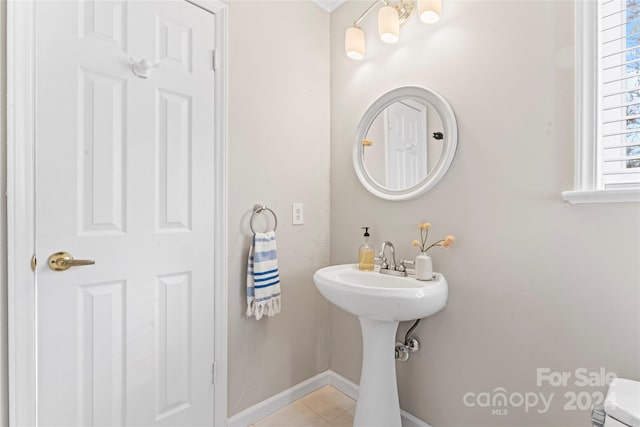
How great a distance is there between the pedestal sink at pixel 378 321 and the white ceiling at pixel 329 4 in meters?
1.64

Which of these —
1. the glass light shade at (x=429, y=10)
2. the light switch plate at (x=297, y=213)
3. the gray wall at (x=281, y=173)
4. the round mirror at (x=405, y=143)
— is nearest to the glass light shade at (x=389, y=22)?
the glass light shade at (x=429, y=10)

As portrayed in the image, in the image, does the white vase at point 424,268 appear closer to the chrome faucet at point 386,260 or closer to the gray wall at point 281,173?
the chrome faucet at point 386,260

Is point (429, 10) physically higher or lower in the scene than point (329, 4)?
lower

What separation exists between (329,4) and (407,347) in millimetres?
2054

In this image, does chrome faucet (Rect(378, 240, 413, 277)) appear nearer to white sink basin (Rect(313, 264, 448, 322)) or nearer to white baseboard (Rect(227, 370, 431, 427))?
white sink basin (Rect(313, 264, 448, 322))

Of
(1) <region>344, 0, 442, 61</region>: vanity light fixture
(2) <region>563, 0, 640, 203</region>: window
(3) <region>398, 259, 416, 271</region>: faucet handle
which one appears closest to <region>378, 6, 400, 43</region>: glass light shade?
(1) <region>344, 0, 442, 61</region>: vanity light fixture

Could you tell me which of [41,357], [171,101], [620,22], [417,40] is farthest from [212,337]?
[620,22]

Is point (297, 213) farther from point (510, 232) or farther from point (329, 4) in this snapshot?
point (329, 4)

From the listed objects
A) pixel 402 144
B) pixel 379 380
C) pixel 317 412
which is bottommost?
pixel 317 412

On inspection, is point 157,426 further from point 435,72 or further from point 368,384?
point 435,72

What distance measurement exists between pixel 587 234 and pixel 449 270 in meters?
0.52

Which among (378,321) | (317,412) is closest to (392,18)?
(378,321)

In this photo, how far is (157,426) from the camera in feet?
4.22

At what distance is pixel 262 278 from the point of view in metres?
1.52
